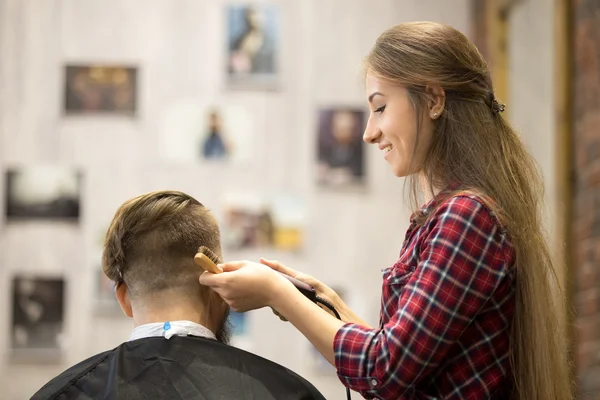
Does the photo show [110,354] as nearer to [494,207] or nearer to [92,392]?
[92,392]

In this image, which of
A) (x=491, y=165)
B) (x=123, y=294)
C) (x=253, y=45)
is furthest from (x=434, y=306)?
(x=253, y=45)

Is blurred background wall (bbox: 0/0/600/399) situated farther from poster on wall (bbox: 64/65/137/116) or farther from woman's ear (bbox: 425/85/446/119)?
woman's ear (bbox: 425/85/446/119)

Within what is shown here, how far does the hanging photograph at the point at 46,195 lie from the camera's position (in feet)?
12.6

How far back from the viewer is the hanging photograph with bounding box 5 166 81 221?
12.6 feet

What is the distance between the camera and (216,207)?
3.86m

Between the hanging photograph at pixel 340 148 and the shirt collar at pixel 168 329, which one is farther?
the hanging photograph at pixel 340 148

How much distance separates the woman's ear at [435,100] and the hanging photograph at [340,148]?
223cm

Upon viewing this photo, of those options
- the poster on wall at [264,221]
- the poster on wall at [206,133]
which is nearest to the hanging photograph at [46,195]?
the poster on wall at [206,133]

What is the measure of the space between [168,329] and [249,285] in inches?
11.9

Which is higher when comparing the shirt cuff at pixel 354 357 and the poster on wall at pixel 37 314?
the shirt cuff at pixel 354 357

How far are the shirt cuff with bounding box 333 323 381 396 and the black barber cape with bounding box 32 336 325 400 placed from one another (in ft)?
0.75

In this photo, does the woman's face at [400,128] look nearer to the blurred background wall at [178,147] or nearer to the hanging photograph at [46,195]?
the blurred background wall at [178,147]

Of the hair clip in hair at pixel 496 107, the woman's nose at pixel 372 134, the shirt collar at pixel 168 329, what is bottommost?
the shirt collar at pixel 168 329

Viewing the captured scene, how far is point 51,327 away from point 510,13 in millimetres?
2557
